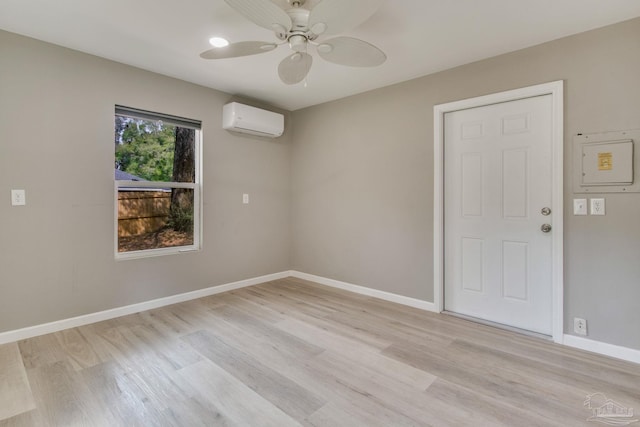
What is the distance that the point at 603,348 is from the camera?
2289 mm

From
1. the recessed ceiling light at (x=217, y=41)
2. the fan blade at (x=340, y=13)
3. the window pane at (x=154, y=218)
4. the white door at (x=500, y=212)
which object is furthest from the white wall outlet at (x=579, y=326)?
the window pane at (x=154, y=218)

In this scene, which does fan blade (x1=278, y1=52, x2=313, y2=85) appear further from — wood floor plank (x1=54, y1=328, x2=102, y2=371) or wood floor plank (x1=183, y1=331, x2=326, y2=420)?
wood floor plank (x1=54, y1=328, x2=102, y2=371)

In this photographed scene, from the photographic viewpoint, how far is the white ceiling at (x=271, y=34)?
2.07 metres

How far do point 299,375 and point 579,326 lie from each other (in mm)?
2187

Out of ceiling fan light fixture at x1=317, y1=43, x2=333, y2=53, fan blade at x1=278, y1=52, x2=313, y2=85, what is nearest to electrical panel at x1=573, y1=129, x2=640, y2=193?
ceiling fan light fixture at x1=317, y1=43, x2=333, y2=53

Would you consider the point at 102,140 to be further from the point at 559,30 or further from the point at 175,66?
the point at 559,30

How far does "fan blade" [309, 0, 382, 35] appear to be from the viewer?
1515 mm

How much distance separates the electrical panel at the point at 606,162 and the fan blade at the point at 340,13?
1.97m

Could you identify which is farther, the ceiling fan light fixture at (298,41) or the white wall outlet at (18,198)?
the white wall outlet at (18,198)

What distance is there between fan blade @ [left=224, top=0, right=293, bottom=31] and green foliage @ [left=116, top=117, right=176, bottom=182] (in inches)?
83.4

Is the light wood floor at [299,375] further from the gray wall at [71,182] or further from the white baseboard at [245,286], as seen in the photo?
the gray wall at [71,182]

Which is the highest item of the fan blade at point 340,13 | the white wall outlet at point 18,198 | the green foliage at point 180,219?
the fan blade at point 340,13

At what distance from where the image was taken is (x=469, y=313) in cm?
304

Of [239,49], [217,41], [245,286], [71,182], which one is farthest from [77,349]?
[217,41]
